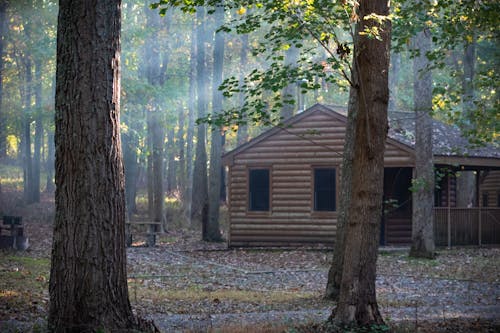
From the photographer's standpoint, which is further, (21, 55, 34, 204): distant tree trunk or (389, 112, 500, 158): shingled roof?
(21, 55, 34, 204): distant tree trunk

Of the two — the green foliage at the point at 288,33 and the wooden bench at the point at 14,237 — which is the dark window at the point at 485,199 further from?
the green foliage at the point at 288,33

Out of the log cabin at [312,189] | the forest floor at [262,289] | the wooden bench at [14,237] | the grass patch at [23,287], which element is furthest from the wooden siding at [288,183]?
the grass patch at [23,287]

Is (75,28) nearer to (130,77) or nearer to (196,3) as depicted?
(196,3)

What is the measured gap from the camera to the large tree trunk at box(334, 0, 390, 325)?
898 centimetres

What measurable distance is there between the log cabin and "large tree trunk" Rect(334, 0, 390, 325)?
17.1 metres

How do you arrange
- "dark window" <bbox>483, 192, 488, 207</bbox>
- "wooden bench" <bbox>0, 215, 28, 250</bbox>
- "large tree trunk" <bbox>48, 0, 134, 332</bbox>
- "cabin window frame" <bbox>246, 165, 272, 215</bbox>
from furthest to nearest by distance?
"dark window" <bbox>483, 192, 488, 207</bbox>
"cabin window frame" <bbox>246, 165, 272, 215</bbox>
"wooden bench" <bbox>0, 215, 28, 250</bbox>
"large tree trunk" <bbox>48, 0, 134, 332</bbox>

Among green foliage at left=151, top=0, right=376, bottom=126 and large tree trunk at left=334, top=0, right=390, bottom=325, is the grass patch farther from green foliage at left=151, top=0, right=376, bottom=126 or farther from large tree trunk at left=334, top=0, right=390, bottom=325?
green foliage at left=151, top=0, right=376, bottom=126

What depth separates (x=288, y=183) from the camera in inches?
1083

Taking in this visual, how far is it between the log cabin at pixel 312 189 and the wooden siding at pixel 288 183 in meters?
0.04

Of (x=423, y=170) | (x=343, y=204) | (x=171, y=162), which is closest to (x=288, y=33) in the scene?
(x=343, y=204)

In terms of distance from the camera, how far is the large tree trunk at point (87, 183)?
789 cm

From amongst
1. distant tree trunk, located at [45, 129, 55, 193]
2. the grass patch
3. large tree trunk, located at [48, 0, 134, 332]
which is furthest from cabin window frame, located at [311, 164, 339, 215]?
distant tree trunk, located at [45, 129, 55, 193]

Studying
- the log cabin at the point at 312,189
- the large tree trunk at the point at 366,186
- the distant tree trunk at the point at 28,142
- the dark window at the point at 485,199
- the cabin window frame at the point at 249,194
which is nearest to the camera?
the large tree trunk at the point at 366,186

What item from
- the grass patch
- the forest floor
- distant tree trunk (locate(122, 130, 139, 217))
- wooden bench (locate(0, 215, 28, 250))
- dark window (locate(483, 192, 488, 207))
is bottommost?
the forest floor
